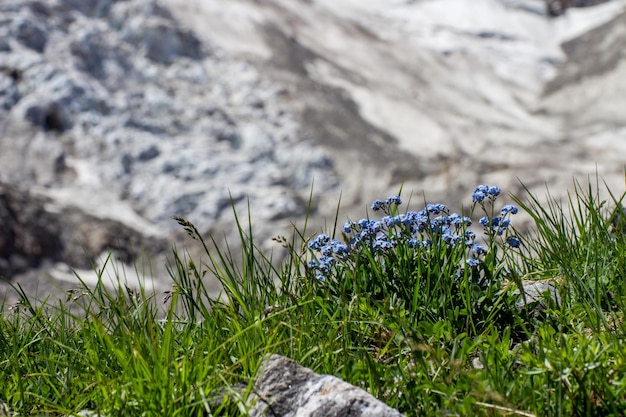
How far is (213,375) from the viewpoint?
6.29ft

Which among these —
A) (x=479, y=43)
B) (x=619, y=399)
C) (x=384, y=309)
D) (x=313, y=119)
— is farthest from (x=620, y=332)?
(x=479, y=43)

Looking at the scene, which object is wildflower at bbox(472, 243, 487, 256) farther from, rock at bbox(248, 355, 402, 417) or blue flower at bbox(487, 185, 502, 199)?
rock at bbox(248, 355, 402, 417)

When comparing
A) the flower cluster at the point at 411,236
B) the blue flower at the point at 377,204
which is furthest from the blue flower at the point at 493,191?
the blue flower at the point at 377,204

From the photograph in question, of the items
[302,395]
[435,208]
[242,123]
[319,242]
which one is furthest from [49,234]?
[302,395]

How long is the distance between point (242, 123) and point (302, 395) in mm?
23963

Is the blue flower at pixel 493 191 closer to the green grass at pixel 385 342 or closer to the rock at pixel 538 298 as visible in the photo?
the green grass at pixel 385 342

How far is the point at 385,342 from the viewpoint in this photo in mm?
2152

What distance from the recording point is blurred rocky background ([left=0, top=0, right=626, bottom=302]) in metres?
21.7

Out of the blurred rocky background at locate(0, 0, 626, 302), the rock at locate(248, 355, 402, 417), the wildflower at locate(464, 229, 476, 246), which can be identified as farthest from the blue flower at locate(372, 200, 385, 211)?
the blurred rocky background at locate(0, 0, 626, 302)

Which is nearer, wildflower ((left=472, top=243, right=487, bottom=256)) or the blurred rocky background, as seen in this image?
wildflower ((left=472, top=243, right=487, bottom=256))

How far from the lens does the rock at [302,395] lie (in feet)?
5.73

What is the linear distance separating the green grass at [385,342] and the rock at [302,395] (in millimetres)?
46

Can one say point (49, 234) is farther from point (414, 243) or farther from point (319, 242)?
point (414, 243)

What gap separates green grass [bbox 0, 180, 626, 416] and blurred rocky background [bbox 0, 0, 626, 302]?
15868 mm
